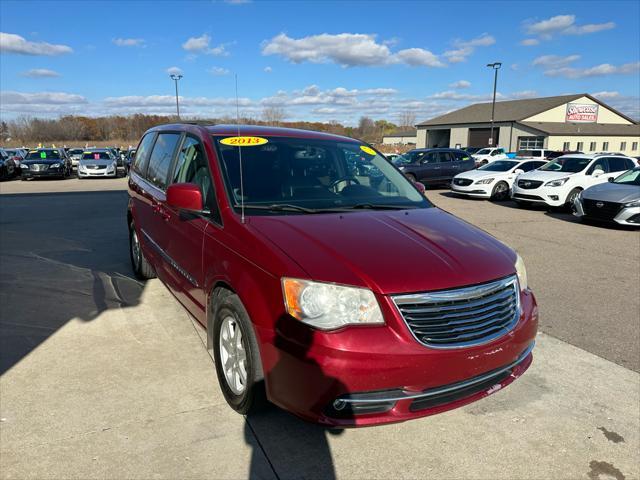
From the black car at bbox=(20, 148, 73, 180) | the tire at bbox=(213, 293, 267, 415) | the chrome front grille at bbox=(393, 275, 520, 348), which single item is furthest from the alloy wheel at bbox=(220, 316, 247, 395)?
the black car at bbox=(20, 148, 73, 180)

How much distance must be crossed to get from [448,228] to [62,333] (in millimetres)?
3498

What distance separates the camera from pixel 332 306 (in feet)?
7.97

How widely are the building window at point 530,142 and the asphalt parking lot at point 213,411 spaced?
179ft

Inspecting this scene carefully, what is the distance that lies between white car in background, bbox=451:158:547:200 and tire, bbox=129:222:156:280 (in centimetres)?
1305

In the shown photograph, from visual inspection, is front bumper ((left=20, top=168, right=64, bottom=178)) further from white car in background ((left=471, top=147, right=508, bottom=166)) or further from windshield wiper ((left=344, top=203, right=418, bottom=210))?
white car in background ((left=471, top=147, right=508, bottom=166))

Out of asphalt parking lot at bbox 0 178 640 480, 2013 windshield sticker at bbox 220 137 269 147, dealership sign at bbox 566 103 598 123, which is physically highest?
dealership sign at bbox 566 103 598 123

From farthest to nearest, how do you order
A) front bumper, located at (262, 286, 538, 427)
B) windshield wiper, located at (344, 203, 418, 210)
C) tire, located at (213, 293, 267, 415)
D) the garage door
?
the garage door
windshield wiper, located at (344, 203, 418, 210)
tire, located at (213, 293, 267, 415)
front bumper, located at (262, 286, 538, 427)

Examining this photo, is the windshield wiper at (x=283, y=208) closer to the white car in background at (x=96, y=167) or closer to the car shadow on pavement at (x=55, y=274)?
the car shadow on pavement at (x=55, y=274)

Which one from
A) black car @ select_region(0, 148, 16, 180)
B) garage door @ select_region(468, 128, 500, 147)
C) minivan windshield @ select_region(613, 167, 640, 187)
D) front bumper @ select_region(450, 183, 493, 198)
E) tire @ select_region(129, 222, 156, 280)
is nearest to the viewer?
tire @ select_region(129, 222, 156, 280)

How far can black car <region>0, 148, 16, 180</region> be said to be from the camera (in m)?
22.9

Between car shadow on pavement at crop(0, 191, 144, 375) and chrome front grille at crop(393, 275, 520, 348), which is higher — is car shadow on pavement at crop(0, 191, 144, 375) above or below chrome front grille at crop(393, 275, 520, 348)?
below

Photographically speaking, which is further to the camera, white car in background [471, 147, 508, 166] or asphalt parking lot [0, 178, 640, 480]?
white car in background [471, 147, 508, 166]

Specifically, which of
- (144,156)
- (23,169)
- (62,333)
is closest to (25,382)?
(62,333)

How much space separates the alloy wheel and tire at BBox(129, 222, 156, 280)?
261cm
